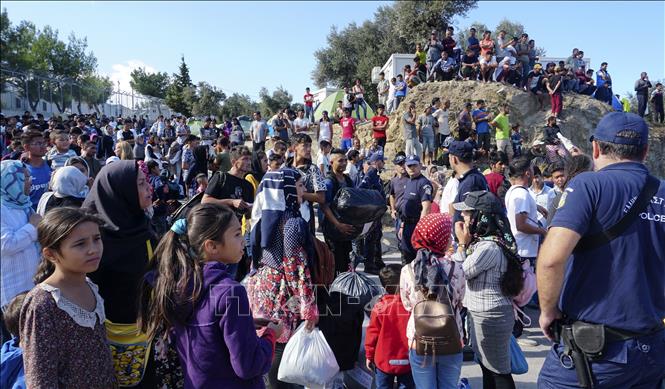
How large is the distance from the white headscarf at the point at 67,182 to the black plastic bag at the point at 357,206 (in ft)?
8.31

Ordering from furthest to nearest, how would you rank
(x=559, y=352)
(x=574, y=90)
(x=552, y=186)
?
1. (x=574, y=90)
2. (x=552, y=186)
3. (x=559, y=352)

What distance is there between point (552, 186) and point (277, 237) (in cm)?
482

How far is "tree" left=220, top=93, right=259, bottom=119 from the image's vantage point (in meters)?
42.8

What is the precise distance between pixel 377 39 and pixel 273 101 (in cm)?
1242

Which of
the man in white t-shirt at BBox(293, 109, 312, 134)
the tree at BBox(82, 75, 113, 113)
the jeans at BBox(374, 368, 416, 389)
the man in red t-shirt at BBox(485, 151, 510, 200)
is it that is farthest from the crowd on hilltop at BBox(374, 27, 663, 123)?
the tree at BBox(82, 75, 113, 113)

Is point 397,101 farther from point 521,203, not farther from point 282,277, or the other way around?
point 282,277

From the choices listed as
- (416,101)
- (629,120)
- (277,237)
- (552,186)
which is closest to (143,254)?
(277,237)

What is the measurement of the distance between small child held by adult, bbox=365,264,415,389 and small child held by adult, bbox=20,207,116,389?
1.61 m

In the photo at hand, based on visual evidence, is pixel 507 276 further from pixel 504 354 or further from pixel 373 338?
pixel 373 338

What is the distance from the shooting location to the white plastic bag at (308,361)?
10.4 feet

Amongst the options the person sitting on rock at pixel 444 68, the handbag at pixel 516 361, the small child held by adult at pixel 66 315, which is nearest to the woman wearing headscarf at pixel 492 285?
the handbag at pixel 516 361

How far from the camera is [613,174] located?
2.44 metres

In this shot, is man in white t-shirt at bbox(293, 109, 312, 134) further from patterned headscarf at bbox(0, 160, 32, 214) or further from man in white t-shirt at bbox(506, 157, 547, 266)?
patterned headscarf at bbox(0, 160, 32, 214)

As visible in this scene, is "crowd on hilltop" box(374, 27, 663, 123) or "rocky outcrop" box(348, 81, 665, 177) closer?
"rocky outcrop" box(348, 81, 665, 177)
